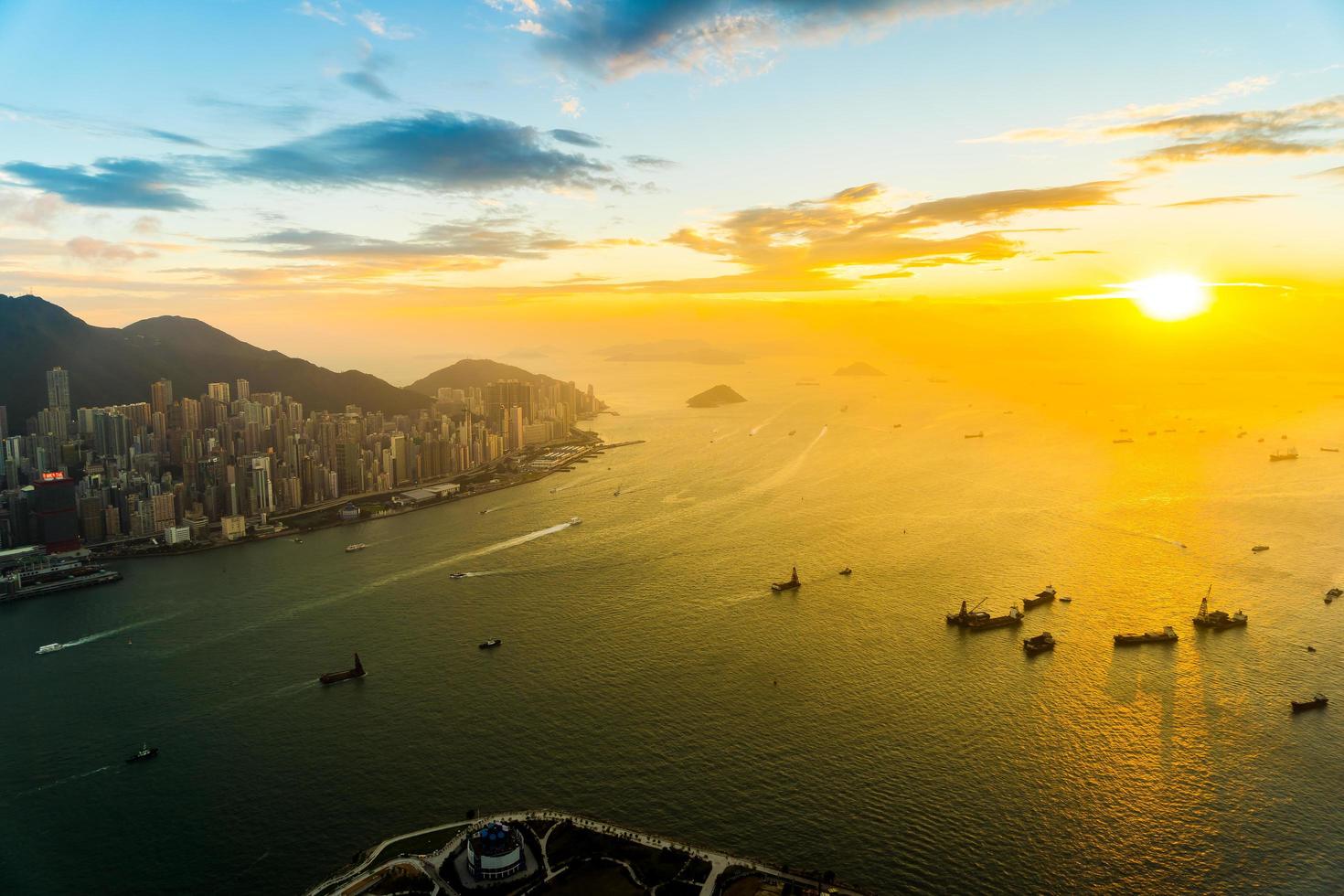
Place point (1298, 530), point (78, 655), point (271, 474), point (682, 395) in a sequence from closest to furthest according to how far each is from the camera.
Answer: point (78, 655)
point (1298, 530)
point (271, 474)
point (682, 395)

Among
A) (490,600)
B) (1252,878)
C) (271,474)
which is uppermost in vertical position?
(271,474)

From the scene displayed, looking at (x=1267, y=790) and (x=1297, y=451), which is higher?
(x=1297, y=451)

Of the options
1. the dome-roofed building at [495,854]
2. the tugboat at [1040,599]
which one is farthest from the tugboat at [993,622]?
the dome-roofed building at [495,854]

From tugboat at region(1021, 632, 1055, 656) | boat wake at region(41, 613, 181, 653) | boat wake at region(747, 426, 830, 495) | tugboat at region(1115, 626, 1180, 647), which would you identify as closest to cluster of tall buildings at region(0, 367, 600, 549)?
boat wake at region(41, 613, 181, 653)

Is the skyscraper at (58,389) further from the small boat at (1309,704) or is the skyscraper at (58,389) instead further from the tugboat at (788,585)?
the small boat at (1309,704)

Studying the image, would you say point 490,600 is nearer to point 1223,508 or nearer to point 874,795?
point 874,795

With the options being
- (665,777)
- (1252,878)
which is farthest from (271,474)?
(1252,878)

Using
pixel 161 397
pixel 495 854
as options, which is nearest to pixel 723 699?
pixel 495 854
